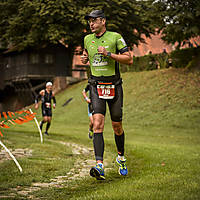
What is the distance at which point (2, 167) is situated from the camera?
22.9 ft

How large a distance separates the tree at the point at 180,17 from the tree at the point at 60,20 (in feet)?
17.5

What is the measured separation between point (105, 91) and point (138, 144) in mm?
7815

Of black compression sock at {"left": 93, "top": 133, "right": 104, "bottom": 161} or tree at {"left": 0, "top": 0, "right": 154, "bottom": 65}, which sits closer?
black compression sock at {"left": 93, "top": 133, "right": 104, "bottom": 161}

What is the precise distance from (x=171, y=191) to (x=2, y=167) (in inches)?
Result: 146

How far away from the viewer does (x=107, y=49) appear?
19.8ft

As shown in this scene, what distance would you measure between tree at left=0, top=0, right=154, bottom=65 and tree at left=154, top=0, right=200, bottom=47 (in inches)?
210

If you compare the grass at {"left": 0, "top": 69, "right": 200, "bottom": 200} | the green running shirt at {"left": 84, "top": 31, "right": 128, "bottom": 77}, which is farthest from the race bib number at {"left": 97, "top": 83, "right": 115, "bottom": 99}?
the grass at {"left": 0, "top": 69, "right": 200, "bottom": 200}

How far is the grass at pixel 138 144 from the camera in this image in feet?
15.9

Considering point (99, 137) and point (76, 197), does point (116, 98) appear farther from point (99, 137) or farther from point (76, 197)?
point (76, 197)

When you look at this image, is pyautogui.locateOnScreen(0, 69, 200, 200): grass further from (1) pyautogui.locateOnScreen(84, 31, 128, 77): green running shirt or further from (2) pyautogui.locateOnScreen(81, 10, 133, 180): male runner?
(1) pyautogui.locateOnScreen(84, 31, 128, 77): green running shirt

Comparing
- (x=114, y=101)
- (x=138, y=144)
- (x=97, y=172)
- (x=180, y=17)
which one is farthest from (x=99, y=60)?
(x=180, y=17)

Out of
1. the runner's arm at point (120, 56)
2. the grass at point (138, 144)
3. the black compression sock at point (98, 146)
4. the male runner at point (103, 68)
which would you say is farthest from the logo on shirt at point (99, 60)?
the grass at point (138, 144)

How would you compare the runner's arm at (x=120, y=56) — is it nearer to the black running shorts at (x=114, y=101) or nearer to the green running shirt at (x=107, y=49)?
the green running shirt at (x=107, y=49)

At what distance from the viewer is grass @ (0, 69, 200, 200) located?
4855mm
